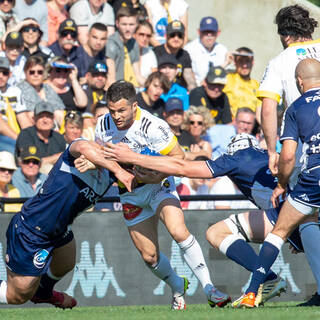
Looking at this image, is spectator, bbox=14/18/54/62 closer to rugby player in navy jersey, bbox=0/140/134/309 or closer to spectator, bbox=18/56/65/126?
spectator, bbox=18/56/65/126

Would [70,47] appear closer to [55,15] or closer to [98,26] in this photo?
[98,26]

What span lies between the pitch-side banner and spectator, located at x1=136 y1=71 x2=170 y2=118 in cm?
267

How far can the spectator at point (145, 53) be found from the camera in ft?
47.3

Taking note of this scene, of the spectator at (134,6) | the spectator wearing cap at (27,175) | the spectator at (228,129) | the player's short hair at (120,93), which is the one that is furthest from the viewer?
the spectator at (134,6)

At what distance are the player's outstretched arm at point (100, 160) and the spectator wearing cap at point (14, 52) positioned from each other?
5.35m

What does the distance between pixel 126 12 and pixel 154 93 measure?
6.15ft

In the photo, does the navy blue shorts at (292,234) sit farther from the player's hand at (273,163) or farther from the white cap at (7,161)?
the white cap at (7,161)

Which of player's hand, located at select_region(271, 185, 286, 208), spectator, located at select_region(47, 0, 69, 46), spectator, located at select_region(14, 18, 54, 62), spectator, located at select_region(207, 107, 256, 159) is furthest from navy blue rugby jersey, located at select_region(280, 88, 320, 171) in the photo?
spectator, located at select_region(47, 0, 69, 46)

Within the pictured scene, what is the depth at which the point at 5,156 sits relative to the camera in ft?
37.0

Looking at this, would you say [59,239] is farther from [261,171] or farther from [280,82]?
[280,82]

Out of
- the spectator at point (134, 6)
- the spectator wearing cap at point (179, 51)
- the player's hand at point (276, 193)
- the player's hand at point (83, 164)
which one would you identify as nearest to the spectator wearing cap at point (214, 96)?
the spectator wearing cap at point (179, 51)

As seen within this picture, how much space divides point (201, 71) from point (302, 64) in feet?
22.9

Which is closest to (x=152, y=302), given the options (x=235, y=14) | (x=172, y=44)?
(x=172, y=44)

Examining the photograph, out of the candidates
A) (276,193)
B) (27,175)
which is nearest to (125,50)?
(27,175)
